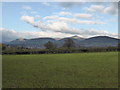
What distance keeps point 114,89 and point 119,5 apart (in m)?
9.86

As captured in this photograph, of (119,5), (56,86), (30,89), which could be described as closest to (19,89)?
(30,89)

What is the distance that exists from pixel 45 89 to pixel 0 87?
274cm

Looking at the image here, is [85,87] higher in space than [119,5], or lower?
lower

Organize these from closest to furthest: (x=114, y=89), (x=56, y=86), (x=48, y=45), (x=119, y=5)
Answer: (x=114, y=89) → (x=56, y=86) → (x=119, y=5) → (x=48, y=45)

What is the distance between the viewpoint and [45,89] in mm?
9344

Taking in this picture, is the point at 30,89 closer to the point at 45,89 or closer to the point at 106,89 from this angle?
the point at 45,89

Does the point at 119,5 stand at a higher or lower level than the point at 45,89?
higher

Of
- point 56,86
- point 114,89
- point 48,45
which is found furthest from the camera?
point 48,45

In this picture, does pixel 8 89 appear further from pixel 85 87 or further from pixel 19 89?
pixel 85 87

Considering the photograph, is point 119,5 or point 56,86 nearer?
point 56,86

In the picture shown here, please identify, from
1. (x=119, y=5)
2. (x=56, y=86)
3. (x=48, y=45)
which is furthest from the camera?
(x=48, y=45)

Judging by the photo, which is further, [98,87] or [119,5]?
[119,5]

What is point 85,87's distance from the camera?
964 cm

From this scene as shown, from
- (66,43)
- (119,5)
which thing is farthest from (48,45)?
(119,5)
